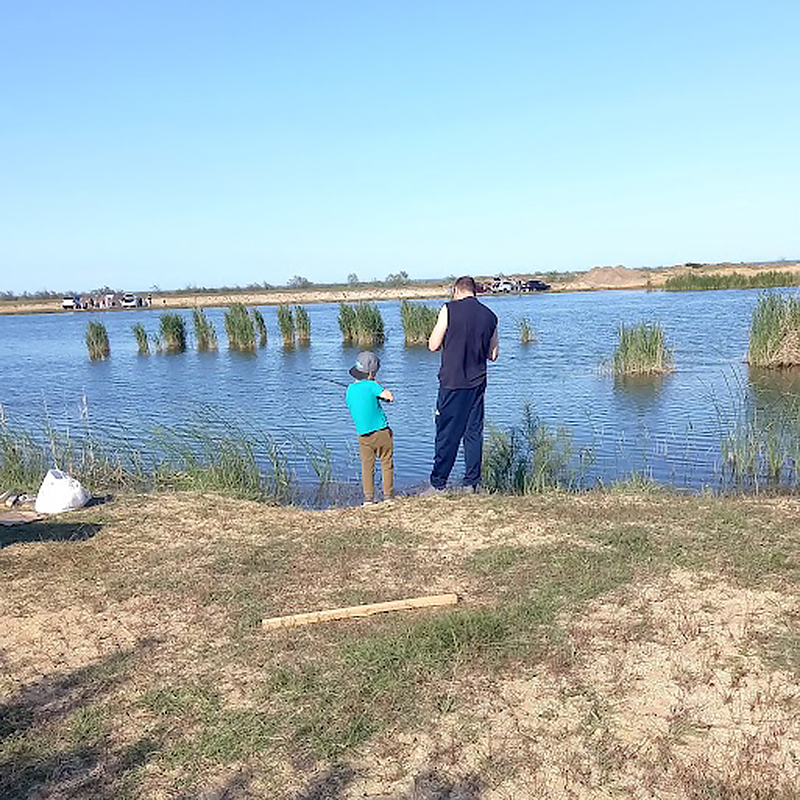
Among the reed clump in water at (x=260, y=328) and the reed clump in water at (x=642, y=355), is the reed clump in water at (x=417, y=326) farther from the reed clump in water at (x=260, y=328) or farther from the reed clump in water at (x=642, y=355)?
the reed clump in water at (x=642, y=355)

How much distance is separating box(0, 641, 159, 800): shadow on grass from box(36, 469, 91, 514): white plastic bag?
3206 mm

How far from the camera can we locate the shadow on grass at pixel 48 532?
5.85m

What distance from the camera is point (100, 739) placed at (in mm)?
3221

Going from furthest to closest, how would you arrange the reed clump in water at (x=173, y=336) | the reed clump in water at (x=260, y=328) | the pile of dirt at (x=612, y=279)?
1. the pile of dirt at (x=612, y=279)
2. the reed clump in water at (x=260, y=328)
3. the reed clump in water at (x=173, y=336)

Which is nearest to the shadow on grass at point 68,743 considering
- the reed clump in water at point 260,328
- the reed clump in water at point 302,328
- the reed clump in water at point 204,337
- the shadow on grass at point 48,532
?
the shadow on grass at point 48,532

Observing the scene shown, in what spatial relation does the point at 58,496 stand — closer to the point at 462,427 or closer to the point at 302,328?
the point at 462,427

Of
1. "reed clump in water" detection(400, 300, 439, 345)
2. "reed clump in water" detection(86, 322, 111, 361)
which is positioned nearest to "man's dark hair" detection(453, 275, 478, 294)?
"reed clump in water" detection(400, 300, 439, 345)

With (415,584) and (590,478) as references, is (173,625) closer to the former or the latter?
(415,584)

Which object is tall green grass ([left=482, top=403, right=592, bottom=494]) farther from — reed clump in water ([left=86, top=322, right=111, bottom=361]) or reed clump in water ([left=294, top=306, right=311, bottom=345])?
reed clump in water ([left=86, top=322, right=111, bottom=361])

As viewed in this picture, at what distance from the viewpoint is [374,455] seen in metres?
7.01

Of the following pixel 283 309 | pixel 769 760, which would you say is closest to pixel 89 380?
→ pixel 283 309

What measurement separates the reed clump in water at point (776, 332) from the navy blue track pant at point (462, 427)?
10748mm

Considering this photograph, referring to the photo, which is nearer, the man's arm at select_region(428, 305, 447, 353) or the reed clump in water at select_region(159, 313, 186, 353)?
the man's arm at select_region(428, 305, 447, 353)

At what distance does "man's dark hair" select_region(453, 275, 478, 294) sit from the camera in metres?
6.68
